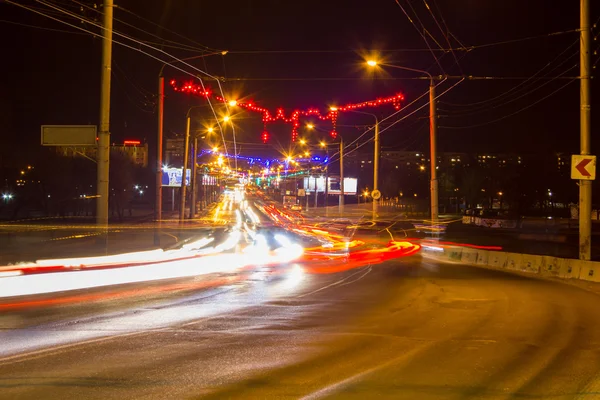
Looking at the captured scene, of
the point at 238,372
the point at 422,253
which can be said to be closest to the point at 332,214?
the point at 422,253

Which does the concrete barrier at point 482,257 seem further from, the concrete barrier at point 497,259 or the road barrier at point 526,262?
the concrete barrier at point 497,259

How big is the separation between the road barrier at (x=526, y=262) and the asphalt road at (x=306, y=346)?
4067 mm

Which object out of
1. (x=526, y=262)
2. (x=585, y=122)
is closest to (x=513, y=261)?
(x=526, y=262)

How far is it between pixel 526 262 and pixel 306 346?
46.3 ft

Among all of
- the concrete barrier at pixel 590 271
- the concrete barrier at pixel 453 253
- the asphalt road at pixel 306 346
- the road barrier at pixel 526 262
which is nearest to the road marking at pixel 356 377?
the asphalt road at pixel 306 346

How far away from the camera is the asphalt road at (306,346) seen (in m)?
5.99

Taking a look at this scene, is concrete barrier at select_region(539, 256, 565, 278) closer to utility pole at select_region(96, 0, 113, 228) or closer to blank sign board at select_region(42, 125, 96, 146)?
utility pole at select_region(96, 0, 113, 228)

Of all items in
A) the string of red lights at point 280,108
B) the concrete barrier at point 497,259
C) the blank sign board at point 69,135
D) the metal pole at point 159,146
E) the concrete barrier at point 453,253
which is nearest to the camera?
the blank sign board at point 69,135

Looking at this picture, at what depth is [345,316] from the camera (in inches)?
401

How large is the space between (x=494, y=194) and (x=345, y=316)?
89.5 m

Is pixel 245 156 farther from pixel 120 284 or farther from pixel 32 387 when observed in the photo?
pixel 32 387

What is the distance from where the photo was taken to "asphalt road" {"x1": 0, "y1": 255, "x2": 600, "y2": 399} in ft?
19.6

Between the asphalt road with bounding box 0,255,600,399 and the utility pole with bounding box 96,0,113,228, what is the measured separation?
5629 mm

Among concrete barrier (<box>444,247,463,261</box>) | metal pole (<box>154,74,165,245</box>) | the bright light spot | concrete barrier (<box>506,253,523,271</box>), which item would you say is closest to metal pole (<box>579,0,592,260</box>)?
concrete barrier (<box>506,253,523,271</box>)
